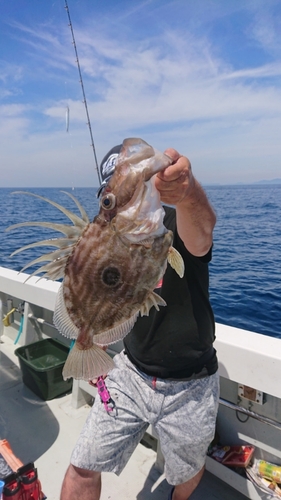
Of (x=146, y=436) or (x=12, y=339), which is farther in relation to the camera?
(x=12, y=339)

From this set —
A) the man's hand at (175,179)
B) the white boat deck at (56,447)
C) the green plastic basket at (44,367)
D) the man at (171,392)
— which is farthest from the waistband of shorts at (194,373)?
the green plastic basket at (44,367)

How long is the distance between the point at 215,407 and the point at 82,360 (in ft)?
3.53

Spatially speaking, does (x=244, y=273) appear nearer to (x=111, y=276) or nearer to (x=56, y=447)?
(x=56, y=447)

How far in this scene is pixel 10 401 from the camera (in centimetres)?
443

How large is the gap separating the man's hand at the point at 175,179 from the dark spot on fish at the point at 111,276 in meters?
0.42

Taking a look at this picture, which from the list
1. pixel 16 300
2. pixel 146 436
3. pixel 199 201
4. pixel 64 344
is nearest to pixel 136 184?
pixel 199 201

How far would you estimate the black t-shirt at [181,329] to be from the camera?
8.05ft

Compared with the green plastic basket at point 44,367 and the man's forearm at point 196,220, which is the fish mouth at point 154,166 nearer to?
the man's forearm at point 196,220

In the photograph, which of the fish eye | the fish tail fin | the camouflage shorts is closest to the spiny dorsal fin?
the fish tail fin

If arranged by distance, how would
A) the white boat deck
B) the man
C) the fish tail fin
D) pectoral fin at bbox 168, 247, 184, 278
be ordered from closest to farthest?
pectoral fin at bbox 168, 247, 184, 278 < the fish tail fin < the man < the white boat deck

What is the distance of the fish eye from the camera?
1640 mm

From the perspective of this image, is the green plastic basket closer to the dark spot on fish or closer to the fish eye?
the dark spot on fish

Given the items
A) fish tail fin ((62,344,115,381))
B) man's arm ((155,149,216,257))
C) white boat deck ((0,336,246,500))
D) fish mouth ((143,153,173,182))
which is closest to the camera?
fish mouth ((143,153,173,182))

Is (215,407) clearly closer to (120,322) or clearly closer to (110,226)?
(120,322)
